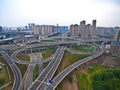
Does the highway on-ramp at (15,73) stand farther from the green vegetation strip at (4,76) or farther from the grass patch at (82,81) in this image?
the grass patch at (82,81)

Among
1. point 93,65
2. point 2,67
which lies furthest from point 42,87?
point 93,65

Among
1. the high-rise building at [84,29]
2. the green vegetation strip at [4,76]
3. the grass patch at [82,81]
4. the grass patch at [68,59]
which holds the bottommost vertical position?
the grass patch at [82,81]

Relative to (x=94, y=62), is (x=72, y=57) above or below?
above

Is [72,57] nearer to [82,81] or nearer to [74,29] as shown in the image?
[82,81]

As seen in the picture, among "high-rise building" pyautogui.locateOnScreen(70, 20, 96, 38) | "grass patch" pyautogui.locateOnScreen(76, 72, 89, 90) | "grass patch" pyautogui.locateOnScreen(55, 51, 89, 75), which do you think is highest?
"high-rise building" pyautogui.locateOnScreen(70, 20, 96, 38)

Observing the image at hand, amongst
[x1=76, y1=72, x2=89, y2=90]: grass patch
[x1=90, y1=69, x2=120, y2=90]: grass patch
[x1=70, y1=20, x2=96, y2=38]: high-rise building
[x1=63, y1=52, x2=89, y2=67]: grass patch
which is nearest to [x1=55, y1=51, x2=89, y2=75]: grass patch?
[x1=63, y1=52, x2=89, y2=67]: grass patch

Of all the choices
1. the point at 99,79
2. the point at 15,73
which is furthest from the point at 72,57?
the point at 15,73

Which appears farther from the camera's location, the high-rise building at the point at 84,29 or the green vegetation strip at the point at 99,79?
the high-rise building at the point at 84,29

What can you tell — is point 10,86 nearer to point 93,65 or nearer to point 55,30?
point 93,65

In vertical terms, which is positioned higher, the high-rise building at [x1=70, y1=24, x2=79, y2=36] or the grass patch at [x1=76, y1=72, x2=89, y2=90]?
the high-rise building at [x1=70, y1=24, x2=79, y2=36]

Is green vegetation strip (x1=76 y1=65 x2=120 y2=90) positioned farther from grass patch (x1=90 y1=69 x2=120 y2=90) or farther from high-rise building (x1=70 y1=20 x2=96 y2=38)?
high-rise building (x1=70 y1=20 x2=96 y2=38)

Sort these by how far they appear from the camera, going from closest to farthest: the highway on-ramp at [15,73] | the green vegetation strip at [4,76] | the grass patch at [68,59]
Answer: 1. the highway on-ramp at [15,73]
2. the green vegetation strip at [4,76]
3. the grass patch at [68,59]

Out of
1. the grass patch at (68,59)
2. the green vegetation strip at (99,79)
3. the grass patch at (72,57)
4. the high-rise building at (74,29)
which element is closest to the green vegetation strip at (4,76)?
the grass patch at (68,59)
